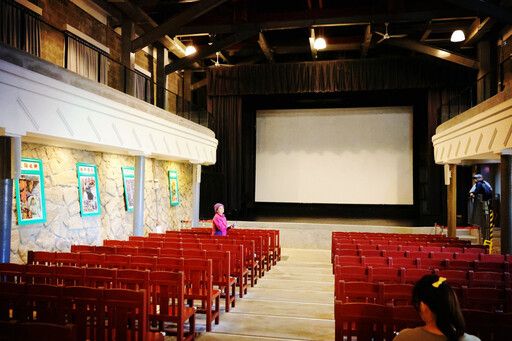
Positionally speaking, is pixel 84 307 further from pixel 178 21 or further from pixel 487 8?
pixel 487 8

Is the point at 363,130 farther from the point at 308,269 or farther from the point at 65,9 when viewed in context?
the point at 65,9

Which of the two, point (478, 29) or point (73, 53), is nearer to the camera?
point (73, 53)

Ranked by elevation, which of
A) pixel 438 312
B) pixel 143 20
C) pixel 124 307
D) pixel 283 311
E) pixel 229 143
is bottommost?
pixel 283 311

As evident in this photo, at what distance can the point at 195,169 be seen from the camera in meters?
13.8

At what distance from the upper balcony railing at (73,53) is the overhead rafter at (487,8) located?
851 centimetres

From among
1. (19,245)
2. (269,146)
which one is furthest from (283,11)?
(19,245)

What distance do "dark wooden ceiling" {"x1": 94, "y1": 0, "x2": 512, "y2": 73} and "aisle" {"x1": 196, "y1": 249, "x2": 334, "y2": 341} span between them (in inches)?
312

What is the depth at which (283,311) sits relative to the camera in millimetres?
5898

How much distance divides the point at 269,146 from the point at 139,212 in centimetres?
864

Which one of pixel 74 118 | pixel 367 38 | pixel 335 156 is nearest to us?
pixel 74 118

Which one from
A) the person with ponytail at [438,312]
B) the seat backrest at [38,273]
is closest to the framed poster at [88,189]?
the seat backrest at [38,273]

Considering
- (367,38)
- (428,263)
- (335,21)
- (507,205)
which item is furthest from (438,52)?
(428,263)

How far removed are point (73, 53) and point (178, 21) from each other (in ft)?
10.6

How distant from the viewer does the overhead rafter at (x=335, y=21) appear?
11750 mm
